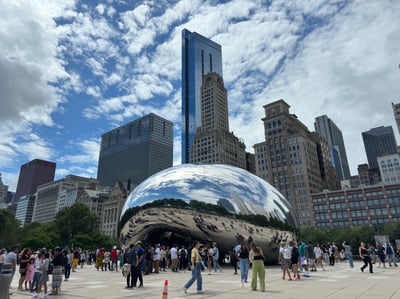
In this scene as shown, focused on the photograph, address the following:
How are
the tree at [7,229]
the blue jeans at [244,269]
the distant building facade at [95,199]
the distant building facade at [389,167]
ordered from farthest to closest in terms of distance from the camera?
1. the distant building facade at [389,167]
2. the distant building facade at [95,199]
3. the tree at [7,229]
4. the blue jeans at [244,269]

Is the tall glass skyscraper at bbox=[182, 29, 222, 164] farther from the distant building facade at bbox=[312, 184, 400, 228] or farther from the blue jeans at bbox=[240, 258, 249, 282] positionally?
the blue jeans at bbox=[240, 258, 249, 282]

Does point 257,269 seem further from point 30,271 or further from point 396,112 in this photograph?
point 396,112

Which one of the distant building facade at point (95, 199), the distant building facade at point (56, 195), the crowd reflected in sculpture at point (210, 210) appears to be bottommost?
the crowd reflected in sculpture at point (210, 210)

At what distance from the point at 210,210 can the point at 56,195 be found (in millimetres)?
181012

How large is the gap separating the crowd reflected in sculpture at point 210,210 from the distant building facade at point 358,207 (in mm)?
95879

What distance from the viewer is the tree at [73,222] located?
72375mm

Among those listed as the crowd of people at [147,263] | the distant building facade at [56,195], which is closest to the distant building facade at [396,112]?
the crowd of people at [147,263]

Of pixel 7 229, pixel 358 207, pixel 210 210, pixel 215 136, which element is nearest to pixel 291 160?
pixel 358 207

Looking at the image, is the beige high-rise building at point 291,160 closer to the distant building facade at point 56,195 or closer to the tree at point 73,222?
the tree at point 73,222

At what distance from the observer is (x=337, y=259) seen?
88.0 ft

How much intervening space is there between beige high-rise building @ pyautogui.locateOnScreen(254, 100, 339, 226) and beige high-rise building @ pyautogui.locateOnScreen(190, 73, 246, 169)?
51.7ft

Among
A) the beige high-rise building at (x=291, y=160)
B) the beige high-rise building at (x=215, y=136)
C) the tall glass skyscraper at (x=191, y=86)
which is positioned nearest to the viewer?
the beige high-rise building at (x=291, y=160)

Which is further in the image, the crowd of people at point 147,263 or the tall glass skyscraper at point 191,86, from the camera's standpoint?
the tall glass skyscraper at point 191,86

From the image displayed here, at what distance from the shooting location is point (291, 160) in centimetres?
11375
